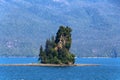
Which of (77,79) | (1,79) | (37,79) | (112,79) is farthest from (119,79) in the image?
(1,79)

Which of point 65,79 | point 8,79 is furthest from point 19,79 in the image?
point 65,79

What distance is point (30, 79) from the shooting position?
150 m

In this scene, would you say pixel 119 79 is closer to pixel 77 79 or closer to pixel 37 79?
pixel 77 79

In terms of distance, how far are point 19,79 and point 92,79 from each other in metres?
22.5

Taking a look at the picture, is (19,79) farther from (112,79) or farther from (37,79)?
(112,79)

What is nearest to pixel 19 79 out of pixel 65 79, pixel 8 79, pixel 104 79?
pixel 8 79

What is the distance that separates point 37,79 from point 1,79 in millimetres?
10486

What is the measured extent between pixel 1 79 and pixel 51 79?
50.0 ft

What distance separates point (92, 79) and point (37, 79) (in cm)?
1661

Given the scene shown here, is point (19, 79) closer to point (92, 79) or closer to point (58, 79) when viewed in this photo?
point (58, 79)

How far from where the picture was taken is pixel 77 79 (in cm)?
15775

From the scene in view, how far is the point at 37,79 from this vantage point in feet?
500

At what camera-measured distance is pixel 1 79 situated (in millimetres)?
148500

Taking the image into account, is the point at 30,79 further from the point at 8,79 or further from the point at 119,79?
the point at 119,79
